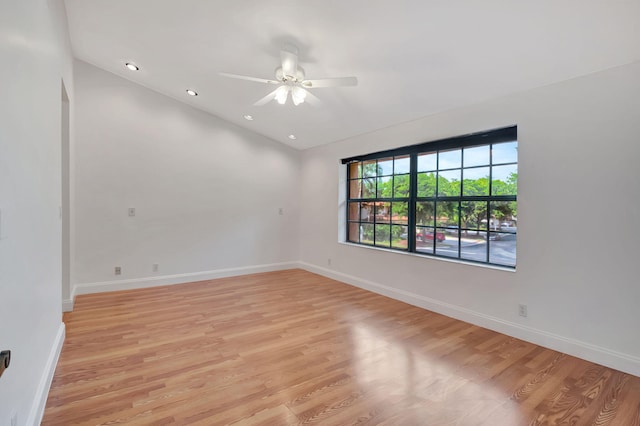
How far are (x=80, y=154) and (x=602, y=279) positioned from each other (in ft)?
20.0

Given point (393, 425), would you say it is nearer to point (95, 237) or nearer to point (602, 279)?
point (602, 279)

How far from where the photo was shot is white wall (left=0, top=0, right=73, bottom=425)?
128 cm

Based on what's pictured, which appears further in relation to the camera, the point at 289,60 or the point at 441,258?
the point at 441,258

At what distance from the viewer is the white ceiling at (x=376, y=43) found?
215 cm

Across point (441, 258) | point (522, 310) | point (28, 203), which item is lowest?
point (522, 310)

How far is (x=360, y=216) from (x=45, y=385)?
4.18 m

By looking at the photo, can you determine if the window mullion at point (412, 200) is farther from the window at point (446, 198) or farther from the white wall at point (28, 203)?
the white wall at point (28, 203)

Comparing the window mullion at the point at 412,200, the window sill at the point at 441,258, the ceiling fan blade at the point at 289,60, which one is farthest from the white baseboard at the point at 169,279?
the ceiling fan blade at the point at 289,60

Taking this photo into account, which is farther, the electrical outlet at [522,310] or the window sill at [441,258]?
the window sill at [441,258]

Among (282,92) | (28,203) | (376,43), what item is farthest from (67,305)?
(376,43)

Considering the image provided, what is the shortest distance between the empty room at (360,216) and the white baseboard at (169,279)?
0.11ft

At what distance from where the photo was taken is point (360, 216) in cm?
513

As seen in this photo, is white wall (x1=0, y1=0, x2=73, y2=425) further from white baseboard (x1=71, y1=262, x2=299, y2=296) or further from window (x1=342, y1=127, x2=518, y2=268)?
window (x1=342, y1=127, x2=518, y2=268)

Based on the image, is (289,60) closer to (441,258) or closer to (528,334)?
(441,258)
